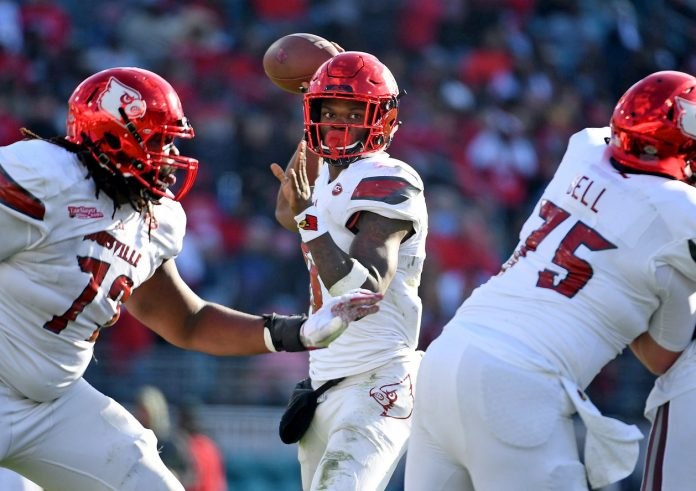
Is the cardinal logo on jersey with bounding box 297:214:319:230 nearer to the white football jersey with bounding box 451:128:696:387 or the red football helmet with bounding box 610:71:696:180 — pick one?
the white football jersey with bounding box 451:128:696:387

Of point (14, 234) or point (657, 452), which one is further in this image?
point (657, 452)

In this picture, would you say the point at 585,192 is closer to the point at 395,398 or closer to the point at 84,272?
the point at 395,398

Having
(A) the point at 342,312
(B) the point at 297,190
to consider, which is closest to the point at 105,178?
(B) the point at 297,190

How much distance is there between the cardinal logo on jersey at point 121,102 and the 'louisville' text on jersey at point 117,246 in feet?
1.28

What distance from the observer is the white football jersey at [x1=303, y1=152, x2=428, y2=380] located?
4453 mm

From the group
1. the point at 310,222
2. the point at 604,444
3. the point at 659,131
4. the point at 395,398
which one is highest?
the point at 659,131

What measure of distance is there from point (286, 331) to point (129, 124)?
90cm

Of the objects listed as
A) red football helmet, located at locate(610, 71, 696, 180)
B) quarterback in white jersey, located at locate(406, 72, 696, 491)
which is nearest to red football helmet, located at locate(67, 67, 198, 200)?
quarterback in white jersey, located at locate(406, 72, 696, 491)

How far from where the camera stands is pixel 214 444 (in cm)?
877

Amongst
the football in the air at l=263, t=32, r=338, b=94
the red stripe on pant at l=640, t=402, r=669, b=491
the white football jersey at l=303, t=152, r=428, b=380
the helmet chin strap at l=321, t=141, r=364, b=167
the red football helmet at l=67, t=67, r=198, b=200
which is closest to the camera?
the red stripe on pant at l=640, t=402, r=669, b=491

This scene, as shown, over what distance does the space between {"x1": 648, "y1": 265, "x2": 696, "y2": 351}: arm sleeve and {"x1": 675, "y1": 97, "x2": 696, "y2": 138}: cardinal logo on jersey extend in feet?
1.59

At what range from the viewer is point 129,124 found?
14.1 ft

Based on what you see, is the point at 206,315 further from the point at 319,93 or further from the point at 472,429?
the point at 472,429

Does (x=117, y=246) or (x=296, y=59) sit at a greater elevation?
(x=296, y=59)
